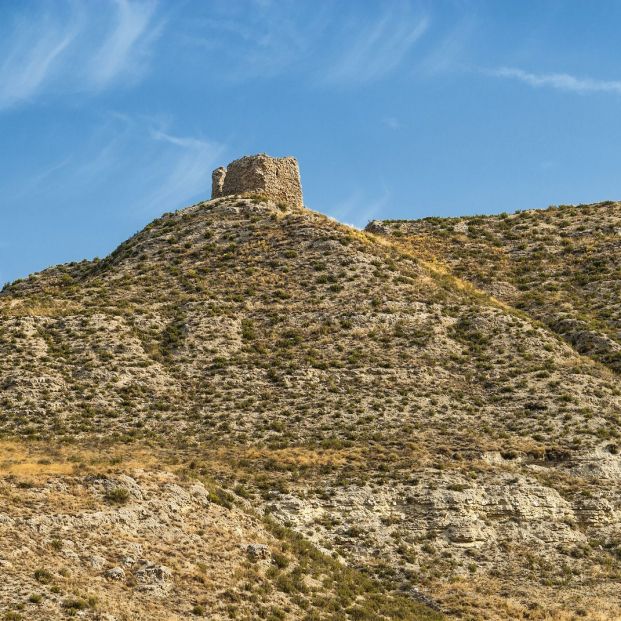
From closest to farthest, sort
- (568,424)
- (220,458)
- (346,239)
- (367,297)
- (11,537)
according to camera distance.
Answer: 1. (11,537)
2. (220,458)
3. (568,424)
4. (367,297)
5. (346,239)

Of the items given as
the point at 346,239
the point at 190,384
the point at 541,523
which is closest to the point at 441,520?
the point at 541,523

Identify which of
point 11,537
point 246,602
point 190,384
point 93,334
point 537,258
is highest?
point 537,258

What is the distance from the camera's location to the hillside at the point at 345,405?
38156mm

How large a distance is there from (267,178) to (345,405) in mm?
29941

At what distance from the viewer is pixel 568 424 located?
153 feet

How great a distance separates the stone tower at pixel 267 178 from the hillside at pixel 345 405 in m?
5.98

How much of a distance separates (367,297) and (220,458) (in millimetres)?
18198

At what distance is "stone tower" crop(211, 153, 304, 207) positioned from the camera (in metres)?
74.2

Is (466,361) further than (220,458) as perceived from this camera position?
Yes

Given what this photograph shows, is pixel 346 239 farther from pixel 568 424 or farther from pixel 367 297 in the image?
pixel 568 424

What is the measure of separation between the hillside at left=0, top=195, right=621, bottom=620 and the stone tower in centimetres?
598

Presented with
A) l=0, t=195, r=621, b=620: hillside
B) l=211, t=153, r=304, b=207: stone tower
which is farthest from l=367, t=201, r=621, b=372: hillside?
l=211, t=153, r=304, b=207: stone tower

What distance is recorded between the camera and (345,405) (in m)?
48.4

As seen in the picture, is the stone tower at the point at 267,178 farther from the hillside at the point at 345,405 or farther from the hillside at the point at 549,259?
the hillside at the point at 549,259
